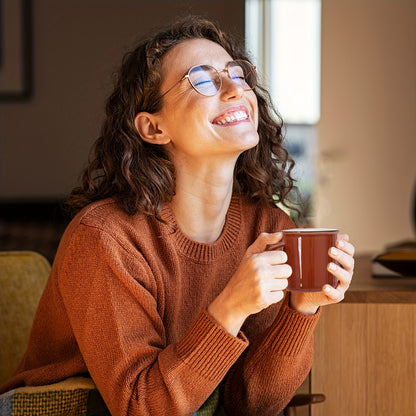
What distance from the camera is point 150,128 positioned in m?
1.49

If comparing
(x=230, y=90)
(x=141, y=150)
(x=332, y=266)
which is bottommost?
(x=332, y=266)

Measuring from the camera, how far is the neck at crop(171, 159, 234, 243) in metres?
1.46

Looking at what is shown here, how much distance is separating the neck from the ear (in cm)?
8

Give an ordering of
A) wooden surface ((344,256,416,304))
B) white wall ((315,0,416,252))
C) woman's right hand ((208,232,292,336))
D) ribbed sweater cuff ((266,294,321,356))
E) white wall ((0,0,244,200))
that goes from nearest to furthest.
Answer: woman's right hand ((208,232,292,336)) → ribbed sweater cuff ((266,294,321,356)) → wooden surface ((344,256,416,304)) → white wall ((0,0,244,200)) → white wall ((315,0,416,252))

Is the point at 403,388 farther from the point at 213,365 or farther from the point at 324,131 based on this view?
the point at 324,131

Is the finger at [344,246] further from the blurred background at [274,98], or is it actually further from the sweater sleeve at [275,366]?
the blurred background at [274,98]

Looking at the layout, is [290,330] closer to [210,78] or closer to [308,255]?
[308,255]

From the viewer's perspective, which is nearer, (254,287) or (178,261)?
(254,287)

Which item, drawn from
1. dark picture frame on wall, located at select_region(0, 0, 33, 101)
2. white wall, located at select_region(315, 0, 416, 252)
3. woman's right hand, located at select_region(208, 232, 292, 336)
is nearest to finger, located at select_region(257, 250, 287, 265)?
woman's right hand, located at select_region(208, 232, 292, 336)

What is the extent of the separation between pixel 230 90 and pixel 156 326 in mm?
486

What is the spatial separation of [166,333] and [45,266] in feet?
1.51

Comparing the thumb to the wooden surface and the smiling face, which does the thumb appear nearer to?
the smiling face

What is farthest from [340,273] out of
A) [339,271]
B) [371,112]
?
[371,112]

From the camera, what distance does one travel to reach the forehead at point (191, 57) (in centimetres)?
143
